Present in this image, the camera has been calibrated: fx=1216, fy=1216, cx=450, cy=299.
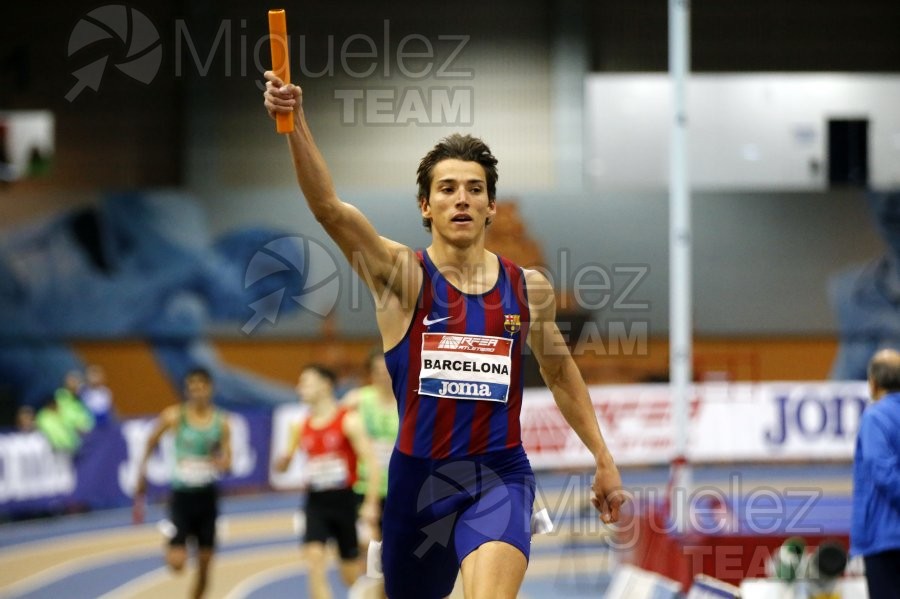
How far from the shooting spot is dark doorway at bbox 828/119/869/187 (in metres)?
26.4

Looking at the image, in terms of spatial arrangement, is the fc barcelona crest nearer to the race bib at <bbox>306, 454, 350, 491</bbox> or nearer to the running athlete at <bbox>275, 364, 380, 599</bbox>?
the running athlete at <bbox>275, 364, 380, 599</bbox>

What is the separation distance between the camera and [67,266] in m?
25.0

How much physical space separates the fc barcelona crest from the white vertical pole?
3.51m

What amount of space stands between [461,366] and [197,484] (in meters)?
6.44

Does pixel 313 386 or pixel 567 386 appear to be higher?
pixel 567 386

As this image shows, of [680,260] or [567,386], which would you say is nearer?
[567,386]

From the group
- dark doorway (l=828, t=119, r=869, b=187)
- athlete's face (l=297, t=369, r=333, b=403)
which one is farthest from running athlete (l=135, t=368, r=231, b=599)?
dark doorway (l=828, t=119, r=869, b=187)

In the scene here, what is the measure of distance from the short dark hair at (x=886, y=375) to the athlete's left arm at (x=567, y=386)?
2382mm

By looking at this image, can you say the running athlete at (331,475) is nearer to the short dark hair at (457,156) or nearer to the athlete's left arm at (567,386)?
the athlete's left arm at (567,386)

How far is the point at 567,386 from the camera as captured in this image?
5.20 meters

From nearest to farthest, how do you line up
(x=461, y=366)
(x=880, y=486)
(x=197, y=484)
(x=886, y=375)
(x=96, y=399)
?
(x=461, y=366) < (x=880, y=486) < (x=886, y=375) < (x=197, y=484) < (x=96, y=399)

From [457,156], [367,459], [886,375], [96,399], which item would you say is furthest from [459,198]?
[96,399]

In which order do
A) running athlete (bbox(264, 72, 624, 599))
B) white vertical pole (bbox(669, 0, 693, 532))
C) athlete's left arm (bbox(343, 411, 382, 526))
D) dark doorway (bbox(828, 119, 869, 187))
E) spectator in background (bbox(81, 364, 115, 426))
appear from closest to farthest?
1. running athlete (bbox(264, 72, 624, 599))
2. white vertical pole (bbox(669, 0, 693, 532))
3. athlete's left arm (bbox(343, 411, 382, 526))
4. spectator in background (bbox(81, 364, 115, 426))
5. dark doorway (bbox(828, 119, 869, 187))

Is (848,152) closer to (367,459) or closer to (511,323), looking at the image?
(367,459)
